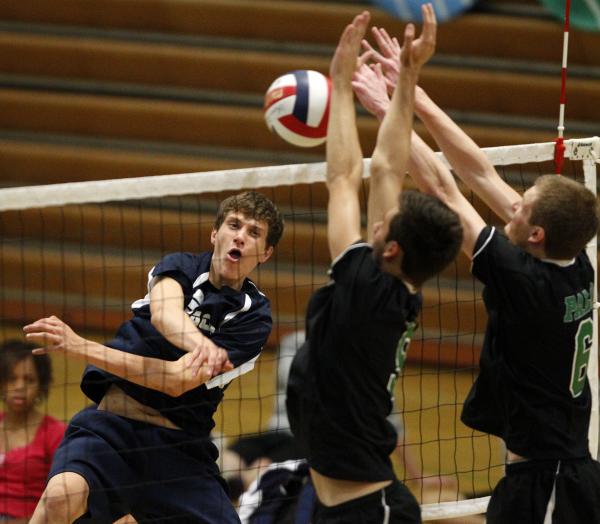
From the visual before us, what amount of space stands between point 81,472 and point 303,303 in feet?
15.2

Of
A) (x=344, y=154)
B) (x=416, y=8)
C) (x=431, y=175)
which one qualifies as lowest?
(x=431, y=175)

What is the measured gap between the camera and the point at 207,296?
479cm

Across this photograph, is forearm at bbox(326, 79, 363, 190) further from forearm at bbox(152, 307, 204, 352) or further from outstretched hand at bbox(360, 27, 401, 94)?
forearm at bbox(152, 307, 204, 352)

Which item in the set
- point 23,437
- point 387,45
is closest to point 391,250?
point 387,45

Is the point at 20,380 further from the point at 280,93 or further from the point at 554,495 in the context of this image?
the point at 554,495

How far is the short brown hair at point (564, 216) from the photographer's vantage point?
3869 millimetres

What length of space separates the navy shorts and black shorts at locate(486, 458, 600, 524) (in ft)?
4.29

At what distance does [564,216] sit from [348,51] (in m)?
0.94

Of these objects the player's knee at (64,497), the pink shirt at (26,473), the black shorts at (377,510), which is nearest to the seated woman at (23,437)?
the pink shirt at (26,473)

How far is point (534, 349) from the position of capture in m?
3.98

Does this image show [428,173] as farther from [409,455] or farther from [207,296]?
[409,455]

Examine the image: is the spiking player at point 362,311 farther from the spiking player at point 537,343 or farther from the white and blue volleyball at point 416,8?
the white and blue volleyball at point 416,8

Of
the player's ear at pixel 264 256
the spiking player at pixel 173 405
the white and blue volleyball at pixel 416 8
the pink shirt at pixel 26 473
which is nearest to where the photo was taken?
the spiking player at pixel 173 405

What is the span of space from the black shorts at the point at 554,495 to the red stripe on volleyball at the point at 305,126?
1559 millimetres
